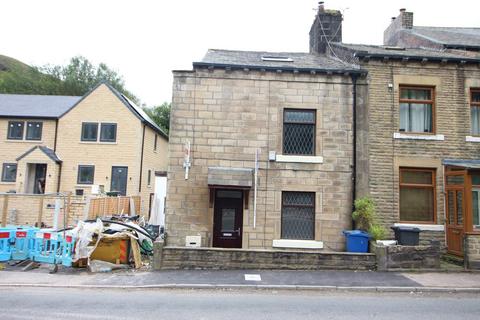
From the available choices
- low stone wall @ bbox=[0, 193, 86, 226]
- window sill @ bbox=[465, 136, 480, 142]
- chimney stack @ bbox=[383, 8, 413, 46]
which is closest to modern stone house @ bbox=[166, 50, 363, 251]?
window sill @ bbox=[465, 136, 480, 142]

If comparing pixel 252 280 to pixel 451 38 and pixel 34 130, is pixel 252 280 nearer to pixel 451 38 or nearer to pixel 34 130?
pixel 451 38

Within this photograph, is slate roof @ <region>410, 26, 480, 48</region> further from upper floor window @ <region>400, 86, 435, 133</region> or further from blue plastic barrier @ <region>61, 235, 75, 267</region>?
blue plastic barrier @ <region>61, 235, 75, 267</region>

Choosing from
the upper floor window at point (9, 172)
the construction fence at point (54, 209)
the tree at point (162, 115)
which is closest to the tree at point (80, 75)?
the tree at point (162, 115)

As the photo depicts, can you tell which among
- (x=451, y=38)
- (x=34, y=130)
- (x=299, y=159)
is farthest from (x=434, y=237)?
(x=34, y=130)

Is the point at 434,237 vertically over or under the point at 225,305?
over

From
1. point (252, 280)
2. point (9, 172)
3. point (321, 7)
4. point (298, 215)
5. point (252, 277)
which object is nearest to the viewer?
point (252, 280)

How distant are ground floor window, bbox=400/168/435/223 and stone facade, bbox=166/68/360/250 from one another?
219cm

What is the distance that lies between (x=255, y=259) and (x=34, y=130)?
71.7 feet

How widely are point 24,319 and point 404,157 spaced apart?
12.7m

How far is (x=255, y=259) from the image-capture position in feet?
36.4

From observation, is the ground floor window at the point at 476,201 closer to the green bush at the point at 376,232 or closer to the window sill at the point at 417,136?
the window sill at the point at 417,136

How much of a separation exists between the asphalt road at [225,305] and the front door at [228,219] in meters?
4.04

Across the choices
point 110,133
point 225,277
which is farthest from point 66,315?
point 110,133

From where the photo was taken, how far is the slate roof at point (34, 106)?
985 inches
